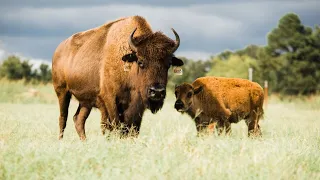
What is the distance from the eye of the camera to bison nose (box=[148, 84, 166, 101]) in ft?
26.9

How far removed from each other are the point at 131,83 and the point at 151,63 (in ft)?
2.49

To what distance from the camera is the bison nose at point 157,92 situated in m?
8.20

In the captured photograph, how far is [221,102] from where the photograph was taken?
11812 millimetres

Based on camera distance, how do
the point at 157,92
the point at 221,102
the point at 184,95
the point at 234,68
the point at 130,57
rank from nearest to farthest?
the point at 157,92 → the point at 130,57 → the point at 184,95 → the point at 221,102 → the point at 234,68

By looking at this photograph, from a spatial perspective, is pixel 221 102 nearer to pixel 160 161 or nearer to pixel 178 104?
pixel 178 104

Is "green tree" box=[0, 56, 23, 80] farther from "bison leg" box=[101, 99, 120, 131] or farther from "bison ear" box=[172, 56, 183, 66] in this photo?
"bison ear" box=[172, 56, 183, 66]

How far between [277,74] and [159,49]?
41.9m

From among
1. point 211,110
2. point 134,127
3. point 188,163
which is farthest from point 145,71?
point 211,110

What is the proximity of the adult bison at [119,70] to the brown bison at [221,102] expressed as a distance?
2053 mm

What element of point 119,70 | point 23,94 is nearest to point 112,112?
point 119,70

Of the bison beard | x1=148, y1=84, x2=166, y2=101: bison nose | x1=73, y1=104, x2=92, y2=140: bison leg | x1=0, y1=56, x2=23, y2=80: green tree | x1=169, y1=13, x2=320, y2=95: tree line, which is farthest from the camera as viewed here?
x1=0, y1=56, x2=23, y2=80: green tree

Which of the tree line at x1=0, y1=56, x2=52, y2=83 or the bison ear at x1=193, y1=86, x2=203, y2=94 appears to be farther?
the tree line at x1=0, y1=56, x2=52, y2=83

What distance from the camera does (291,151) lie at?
700 centimetres

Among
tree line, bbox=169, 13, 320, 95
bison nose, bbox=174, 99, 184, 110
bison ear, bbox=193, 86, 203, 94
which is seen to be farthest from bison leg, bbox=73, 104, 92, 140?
tree line, bbox=169, 13, 320, 95
